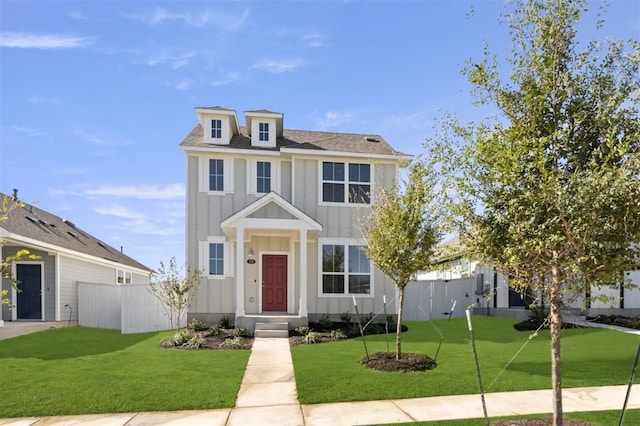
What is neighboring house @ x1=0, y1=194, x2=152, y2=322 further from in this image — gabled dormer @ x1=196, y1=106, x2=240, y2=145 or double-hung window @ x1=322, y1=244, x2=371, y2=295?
double-hung window @ x1=322, y1=244, x2=371, y2=295

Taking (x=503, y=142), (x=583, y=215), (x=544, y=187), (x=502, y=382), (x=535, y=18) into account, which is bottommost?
(x=502, y=382)

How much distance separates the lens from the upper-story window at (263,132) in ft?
50.4

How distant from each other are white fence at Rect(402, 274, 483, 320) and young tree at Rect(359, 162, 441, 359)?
8.64m

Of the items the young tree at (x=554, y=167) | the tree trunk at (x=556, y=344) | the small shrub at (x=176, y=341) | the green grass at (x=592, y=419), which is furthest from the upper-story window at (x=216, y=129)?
the tree trunk at (x=556, y=344)

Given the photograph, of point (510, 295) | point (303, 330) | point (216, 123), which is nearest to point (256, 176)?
point (216, 123)

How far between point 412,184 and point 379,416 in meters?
4.97

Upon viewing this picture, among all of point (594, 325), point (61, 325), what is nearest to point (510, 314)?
point (594, 325)

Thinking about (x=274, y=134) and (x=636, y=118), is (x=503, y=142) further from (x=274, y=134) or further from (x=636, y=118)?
(x=274, y=134)

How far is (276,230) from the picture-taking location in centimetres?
1396

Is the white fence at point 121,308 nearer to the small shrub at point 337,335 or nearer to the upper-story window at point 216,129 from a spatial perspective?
the upper-story window at point 216,129

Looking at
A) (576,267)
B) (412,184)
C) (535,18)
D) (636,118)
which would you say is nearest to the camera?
(576,267)

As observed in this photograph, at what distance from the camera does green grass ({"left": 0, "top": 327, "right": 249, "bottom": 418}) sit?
21.1ft

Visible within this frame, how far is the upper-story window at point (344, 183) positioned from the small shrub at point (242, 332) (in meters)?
5.26

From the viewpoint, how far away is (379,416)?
5836 mm
